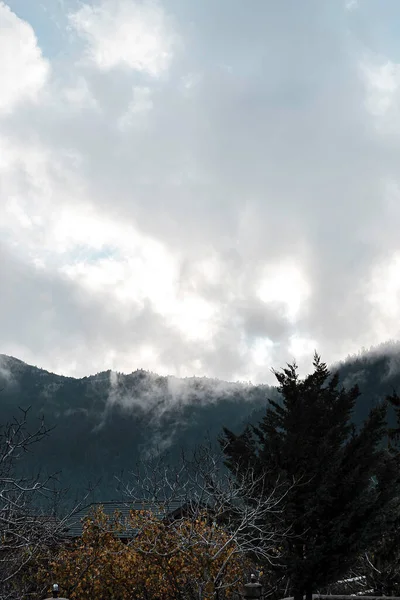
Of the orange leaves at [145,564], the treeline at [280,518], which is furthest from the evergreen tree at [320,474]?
the orange leaves at [145,564]

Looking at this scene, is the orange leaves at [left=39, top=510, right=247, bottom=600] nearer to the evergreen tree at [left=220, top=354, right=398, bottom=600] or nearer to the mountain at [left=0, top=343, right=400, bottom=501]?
the evergreen tree at [left=220, top=354, right=398, bottom=600]

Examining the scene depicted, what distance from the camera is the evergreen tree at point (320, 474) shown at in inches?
658

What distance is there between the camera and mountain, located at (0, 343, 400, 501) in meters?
143

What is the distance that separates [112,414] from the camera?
18475cm

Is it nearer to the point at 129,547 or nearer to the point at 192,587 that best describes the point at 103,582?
the point at 129,547

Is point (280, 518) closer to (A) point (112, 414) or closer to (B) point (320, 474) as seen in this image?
(B) point (320, 474)

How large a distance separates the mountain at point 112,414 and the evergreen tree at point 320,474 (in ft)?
386

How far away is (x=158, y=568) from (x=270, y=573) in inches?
140

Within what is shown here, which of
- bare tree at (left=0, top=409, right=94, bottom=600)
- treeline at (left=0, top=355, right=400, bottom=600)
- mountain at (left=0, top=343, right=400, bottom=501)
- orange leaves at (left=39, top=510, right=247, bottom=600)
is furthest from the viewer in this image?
mountain at (left=0, top=343, right=400, bottom=501)

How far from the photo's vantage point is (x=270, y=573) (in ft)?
58.0

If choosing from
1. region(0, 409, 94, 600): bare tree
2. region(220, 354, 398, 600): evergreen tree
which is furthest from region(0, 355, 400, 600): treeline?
region(0, 409, 94, 600): bare tree

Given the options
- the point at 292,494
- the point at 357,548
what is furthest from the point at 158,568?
the point at 357,548

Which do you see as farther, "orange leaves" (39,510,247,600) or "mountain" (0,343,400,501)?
"mountain" (0,343,400,501)

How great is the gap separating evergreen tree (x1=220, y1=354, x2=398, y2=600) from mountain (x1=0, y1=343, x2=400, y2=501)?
118 meters
